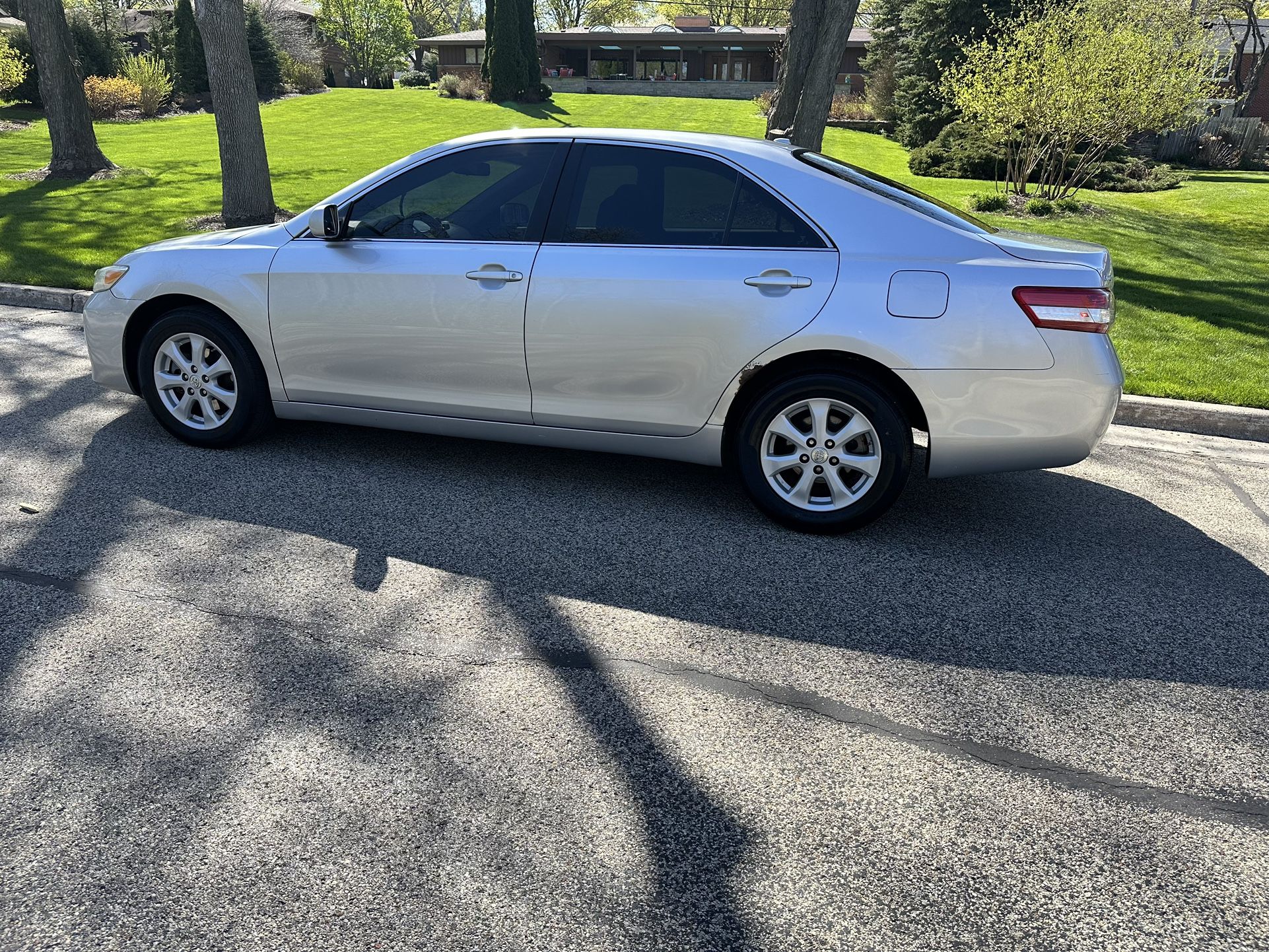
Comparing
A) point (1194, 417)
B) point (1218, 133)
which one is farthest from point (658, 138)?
point (1218, 133)

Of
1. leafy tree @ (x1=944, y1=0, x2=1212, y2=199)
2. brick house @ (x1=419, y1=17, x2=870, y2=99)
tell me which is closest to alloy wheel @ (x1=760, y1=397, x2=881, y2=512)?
leafy tree @ (x1=944, y1=0, x2=1212, y2=199)

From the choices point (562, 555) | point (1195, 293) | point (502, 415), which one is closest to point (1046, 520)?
point (562, 555)

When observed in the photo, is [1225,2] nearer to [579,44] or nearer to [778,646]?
[579,44]

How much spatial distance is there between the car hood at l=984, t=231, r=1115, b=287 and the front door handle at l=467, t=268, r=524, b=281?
212 cm

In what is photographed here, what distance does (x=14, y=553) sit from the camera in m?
4.05

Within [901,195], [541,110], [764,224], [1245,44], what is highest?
[1245,44]

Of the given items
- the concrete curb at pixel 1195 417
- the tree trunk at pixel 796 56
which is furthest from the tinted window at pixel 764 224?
the tree trunk at pixel 796 56

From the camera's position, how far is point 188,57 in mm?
35594

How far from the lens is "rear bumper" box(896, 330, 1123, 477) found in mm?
4180

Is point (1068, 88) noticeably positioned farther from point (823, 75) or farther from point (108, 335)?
point (108, 335)

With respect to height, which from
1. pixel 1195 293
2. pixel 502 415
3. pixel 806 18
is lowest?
pixel 1195 293

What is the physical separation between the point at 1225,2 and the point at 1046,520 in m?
46.8

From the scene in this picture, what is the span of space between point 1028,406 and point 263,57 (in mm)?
41590

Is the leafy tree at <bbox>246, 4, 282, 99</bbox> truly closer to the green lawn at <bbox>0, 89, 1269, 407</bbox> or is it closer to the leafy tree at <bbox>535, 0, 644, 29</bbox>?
the green lawn at <bbox>0, 89, 1269, 407</bbox>
